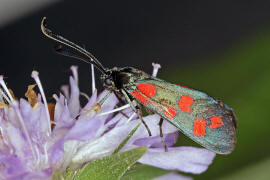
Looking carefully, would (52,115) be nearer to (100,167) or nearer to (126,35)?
(100,167)

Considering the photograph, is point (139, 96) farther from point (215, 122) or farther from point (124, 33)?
Answer: point (124, 33)

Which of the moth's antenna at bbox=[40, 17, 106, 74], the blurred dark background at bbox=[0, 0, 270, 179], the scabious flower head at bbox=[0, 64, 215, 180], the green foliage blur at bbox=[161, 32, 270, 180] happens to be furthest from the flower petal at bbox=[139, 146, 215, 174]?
the blurred dark background at bbox=[0, 0, 270, 179]

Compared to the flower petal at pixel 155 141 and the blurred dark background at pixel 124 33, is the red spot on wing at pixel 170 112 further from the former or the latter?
the blurred dark background at pixel 124 33

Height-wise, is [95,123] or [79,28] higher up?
[95,123]

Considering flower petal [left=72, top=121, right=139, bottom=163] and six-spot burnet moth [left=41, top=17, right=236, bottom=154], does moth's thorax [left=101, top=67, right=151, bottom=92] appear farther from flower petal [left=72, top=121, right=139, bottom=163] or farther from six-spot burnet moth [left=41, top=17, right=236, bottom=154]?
flower petal [left=72, top=121, right=139, bottom=163]

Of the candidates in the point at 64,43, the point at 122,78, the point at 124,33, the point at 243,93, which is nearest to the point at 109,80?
the point at 122,78

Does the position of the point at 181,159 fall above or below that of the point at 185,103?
below

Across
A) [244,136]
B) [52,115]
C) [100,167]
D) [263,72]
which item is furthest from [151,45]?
[100,167]

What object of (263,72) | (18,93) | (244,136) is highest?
(263,72)
